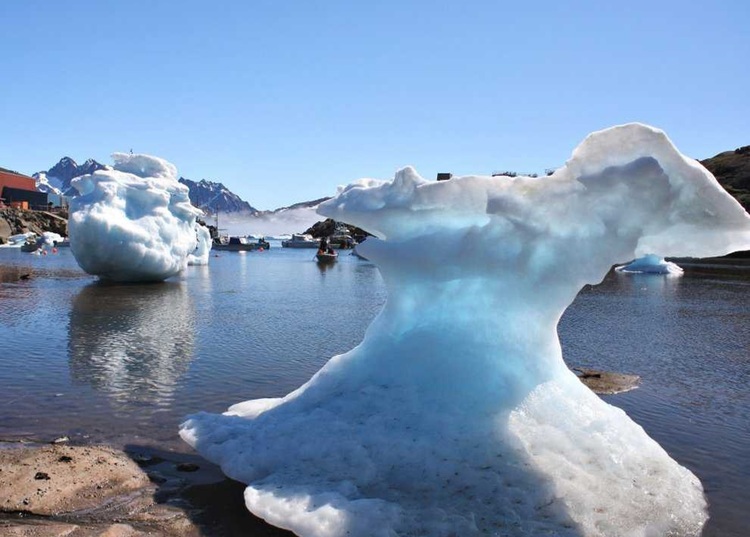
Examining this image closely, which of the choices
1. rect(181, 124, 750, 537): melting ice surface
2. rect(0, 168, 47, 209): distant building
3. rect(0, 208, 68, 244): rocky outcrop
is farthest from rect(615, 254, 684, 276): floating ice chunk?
rect(0, 168, 47, 209): distant building

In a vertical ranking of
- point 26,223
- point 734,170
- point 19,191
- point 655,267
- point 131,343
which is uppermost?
point 734,170

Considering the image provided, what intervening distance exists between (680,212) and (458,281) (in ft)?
7.02

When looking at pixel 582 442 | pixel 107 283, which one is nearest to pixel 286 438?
pixel 582 442

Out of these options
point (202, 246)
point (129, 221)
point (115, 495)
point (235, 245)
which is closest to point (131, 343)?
point (115, 495)

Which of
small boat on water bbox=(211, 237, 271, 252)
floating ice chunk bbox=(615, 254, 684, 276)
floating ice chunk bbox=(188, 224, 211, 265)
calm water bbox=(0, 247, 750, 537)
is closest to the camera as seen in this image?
calm water bbox=(0, 247, 750, 537)

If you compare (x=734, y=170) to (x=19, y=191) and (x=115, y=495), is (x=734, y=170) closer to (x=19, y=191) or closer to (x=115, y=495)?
(x=115, y=495)

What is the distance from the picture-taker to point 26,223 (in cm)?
7419

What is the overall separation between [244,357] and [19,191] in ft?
340

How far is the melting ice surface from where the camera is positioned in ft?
15.4

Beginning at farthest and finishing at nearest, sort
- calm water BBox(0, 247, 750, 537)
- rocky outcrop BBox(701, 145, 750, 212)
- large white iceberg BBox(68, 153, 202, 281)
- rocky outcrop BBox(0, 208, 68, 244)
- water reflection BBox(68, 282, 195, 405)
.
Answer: rocky outcrop BBox(701, 145, 750, 212) < rocky outcrop BBox(0, 208, 68, 244) < large white iceberg BBox(68, 153, 202, 281) < water reflection BBox(68, 282, 195, 405) < calm water BBox(0, 247, 750, 537)

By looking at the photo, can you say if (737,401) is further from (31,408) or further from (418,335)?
(31,408)

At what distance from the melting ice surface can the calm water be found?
98cm

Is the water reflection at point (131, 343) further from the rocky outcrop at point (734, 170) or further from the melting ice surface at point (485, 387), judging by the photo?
the rocky outcrop at point (734, 170)

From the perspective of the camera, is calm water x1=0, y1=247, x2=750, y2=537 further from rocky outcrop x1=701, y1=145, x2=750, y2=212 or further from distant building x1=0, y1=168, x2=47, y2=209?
distant building x1=0, y1=168, x2=47, y2=209
